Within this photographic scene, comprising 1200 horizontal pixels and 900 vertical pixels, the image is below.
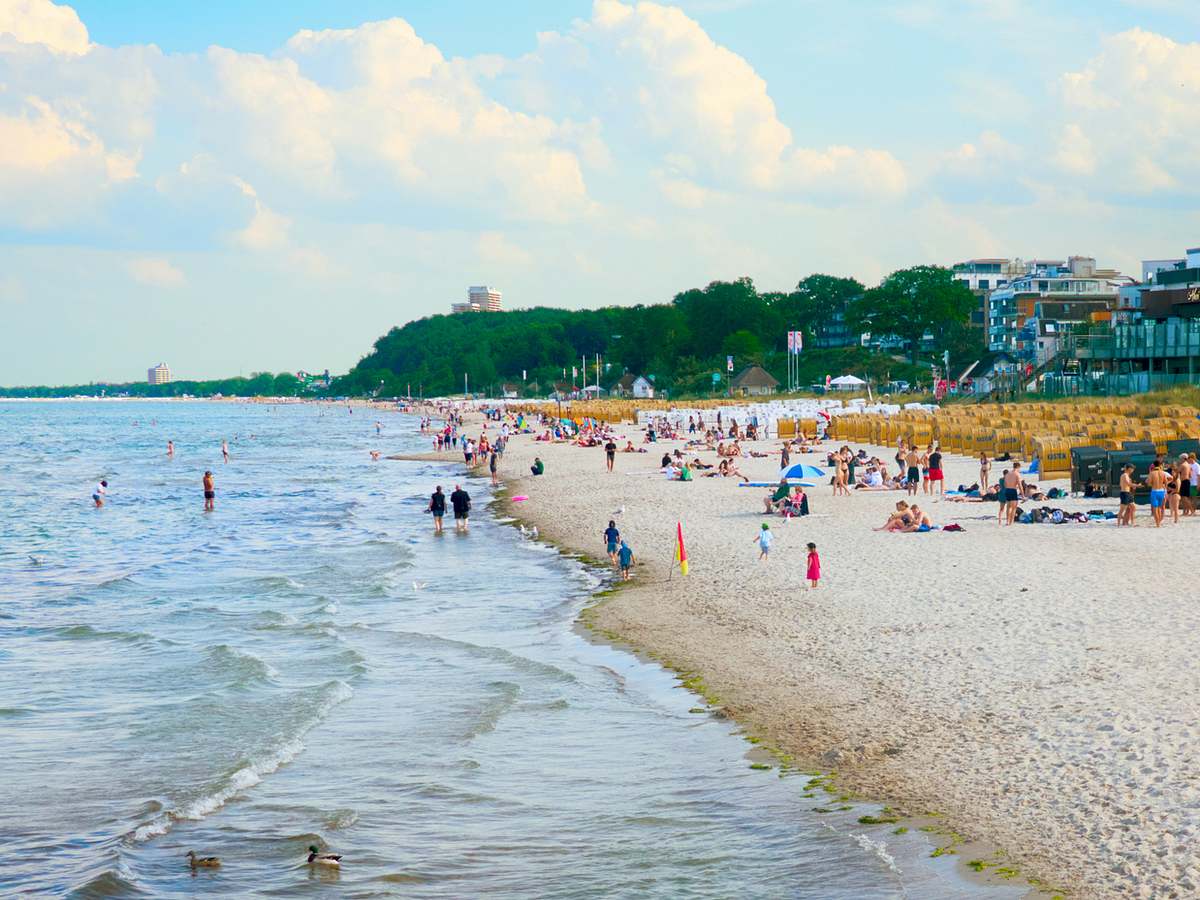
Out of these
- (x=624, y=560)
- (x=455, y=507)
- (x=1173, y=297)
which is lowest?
(x=624, y=560)

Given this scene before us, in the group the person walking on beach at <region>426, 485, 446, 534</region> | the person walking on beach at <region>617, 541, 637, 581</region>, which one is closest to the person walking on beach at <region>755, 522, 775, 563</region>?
the person walking on beach at <region>617, 541, 637, 581</region>

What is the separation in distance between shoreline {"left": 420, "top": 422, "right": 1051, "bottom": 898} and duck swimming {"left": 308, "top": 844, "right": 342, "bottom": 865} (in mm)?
3766

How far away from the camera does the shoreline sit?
8.17 metres

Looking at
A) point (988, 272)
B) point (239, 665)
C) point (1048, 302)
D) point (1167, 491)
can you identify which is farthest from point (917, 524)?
point (988, 272)

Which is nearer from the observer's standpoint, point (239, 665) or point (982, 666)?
point (982, 666)

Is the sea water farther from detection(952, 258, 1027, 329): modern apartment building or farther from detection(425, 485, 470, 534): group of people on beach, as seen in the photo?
detection(952, 258, 1027, 329): modern apartment building

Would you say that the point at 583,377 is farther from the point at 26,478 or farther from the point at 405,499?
the point at 405,499

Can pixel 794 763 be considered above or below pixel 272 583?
above

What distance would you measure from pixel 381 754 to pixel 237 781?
143cm

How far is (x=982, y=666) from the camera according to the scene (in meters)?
13.2

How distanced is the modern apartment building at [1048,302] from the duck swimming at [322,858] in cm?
8812

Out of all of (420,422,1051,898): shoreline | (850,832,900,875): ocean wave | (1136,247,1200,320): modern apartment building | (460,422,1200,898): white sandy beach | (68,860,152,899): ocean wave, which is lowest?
(68,860,152,899): ocean wave

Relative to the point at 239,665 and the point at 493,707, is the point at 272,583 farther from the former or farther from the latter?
the point at 493,707

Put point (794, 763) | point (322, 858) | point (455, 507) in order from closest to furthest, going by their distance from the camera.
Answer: point (322, 858) < point (794, 763) < point (455, 507)
